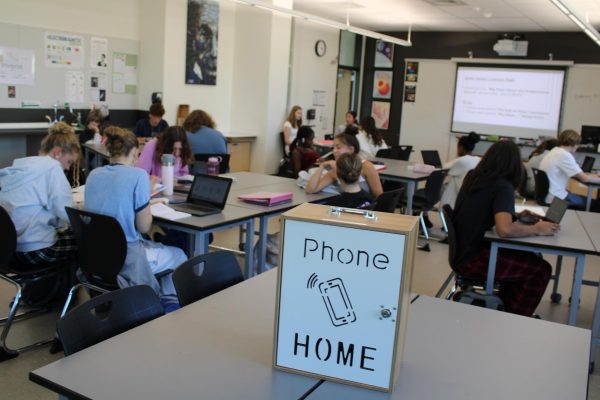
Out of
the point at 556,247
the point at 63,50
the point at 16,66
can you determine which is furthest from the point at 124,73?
the point at 556,247

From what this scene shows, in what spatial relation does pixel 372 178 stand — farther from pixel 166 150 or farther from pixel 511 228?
pixel 166 150

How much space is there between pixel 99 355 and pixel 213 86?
7.60 m

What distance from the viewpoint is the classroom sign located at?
1.39 m

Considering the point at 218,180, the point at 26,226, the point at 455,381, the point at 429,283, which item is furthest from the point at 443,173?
the point at 455,381

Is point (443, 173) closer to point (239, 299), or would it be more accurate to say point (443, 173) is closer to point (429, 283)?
point (429, 283)

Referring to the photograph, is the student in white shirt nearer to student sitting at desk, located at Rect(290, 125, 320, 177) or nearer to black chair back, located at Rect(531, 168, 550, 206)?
black chair back, located at Rect(531, 168, 550, 206)

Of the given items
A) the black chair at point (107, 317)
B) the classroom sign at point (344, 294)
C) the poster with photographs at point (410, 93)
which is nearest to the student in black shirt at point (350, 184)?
the black chair at point (107, 317)

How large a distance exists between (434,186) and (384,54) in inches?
264

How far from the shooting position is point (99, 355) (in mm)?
1549

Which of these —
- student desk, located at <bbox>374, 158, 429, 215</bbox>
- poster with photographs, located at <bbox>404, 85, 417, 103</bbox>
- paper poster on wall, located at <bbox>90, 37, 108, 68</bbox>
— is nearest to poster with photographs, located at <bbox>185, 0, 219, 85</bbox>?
paper poster on wall, located at <bbox>90, 37, 108, 68</bbox>

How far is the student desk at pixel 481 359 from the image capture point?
1479 millimetres

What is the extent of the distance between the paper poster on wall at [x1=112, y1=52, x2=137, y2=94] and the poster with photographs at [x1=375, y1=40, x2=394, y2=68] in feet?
17.8

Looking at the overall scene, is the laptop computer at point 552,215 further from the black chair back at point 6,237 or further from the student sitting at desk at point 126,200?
the black chair back at point 6,237

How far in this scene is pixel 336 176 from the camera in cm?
421
